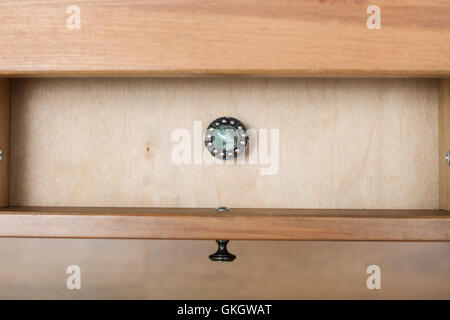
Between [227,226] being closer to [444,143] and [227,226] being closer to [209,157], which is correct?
[209,157]

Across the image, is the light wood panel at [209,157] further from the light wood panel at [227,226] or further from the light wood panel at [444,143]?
the light wood panel at [227,226]

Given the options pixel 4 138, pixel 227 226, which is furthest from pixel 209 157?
pixel 4 138

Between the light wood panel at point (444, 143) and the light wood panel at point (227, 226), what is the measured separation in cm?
10

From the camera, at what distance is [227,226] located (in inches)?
28.4

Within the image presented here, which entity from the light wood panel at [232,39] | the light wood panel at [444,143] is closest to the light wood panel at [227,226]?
the light wood panel at [444,143]

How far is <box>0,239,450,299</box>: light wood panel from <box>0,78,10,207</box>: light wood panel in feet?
0.49

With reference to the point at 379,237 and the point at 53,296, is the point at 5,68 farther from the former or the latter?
the point at 379,237

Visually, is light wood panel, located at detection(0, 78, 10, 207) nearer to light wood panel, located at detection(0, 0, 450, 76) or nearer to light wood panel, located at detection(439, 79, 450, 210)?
light wood panel, located at detection(0, 0, 450, 76)

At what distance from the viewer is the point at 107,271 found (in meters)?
0.95

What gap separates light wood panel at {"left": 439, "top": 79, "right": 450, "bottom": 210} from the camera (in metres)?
0.81

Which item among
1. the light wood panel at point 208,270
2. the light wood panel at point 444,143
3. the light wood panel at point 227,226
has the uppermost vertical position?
the light wood panel at point 444,143

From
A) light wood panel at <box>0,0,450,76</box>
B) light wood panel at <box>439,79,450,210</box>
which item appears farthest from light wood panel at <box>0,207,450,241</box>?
light wood panel at <box>0,0,450,76</box>

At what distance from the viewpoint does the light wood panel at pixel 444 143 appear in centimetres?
81
